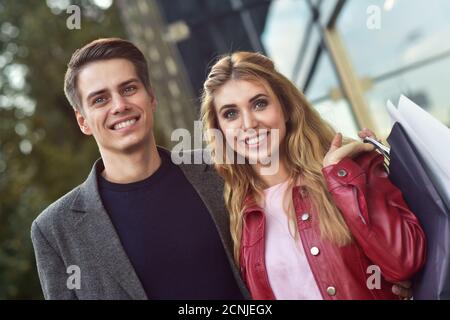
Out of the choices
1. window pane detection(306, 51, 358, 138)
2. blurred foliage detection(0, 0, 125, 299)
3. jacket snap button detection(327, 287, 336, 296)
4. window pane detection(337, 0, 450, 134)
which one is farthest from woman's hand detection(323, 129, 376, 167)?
blurred foliage detection(0, 0, 125, 299)

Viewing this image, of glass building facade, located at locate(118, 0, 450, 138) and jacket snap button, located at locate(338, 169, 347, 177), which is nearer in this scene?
jacket snap button, located at locate(338, 169, 347, 177)

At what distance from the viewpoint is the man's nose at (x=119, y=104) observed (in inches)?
74.3

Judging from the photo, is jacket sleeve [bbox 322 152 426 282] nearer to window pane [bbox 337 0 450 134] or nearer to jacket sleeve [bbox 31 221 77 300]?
jacket sleeve [bbox 31 221 77 300]

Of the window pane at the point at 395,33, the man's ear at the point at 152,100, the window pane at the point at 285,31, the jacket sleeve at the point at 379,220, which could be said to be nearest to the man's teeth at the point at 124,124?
the man's ear at the point at 152,100

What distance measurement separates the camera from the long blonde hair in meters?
1.97

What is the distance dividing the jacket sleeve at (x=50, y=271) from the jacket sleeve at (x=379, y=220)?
0.86 m

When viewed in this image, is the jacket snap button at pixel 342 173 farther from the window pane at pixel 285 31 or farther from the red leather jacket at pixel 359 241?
the window pane at pixel 285 31

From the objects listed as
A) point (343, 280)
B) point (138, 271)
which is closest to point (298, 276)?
point (343, 280)

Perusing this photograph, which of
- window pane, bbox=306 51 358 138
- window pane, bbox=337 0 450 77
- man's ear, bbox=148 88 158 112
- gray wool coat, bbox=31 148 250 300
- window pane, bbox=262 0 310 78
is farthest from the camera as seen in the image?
window pane, bbox=262 0 310 78

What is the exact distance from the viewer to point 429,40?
3.84m

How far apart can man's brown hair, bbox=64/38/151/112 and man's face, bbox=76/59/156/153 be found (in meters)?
0.02

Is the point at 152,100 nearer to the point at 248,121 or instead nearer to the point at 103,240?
the point at 248,121

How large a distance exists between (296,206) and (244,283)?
295 millimetres
